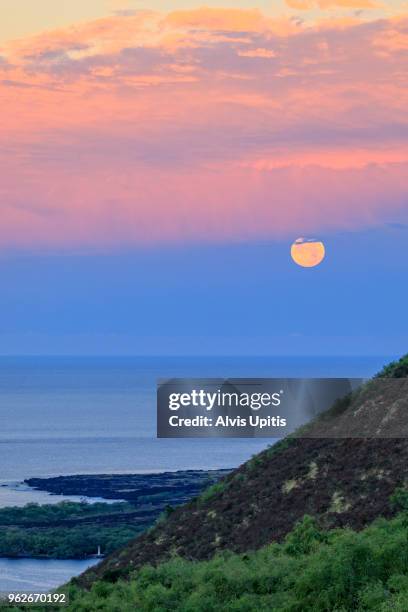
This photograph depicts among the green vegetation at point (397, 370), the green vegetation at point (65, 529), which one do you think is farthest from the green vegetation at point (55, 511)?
the green vegetation at point (397, 370)

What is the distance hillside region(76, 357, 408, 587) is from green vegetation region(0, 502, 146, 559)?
1370 inches

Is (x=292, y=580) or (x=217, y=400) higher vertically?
(x=217, y=400)

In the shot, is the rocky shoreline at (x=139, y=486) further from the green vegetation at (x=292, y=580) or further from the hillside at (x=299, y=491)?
the green vegetation at (x=292, y=580)

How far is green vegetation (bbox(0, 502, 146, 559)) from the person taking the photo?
79.2m

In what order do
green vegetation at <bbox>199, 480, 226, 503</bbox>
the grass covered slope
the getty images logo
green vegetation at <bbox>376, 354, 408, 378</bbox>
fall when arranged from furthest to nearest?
1. green vegetation at <bbox>376, 354, 408, 378</bbox>
2. green vegetation at <bbox>199, 480, 226, 503</bbox>
3. the getty images logo
4. the grass covered slope

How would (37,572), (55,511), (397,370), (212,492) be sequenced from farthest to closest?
(55,511) < (37,572) < (397,370) < (212,492)

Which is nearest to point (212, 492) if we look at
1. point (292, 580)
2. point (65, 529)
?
point (292, 580)

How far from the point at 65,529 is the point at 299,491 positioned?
4832 centimetres

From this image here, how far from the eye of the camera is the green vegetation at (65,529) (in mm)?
79188

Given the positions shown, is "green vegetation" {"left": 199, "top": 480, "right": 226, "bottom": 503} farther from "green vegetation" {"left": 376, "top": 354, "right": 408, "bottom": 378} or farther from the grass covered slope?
"green vegetation" {"left": 376, "top": 354, "right": 408, "bottom": 378}

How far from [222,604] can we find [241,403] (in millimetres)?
6100

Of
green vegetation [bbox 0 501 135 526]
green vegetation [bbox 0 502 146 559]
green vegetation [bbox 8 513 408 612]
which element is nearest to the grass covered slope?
green vegetation [bbox 8 513 408 612]

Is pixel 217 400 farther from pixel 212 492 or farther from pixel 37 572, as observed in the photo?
pixel 37 572

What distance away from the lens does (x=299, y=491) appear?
41.1 metres
